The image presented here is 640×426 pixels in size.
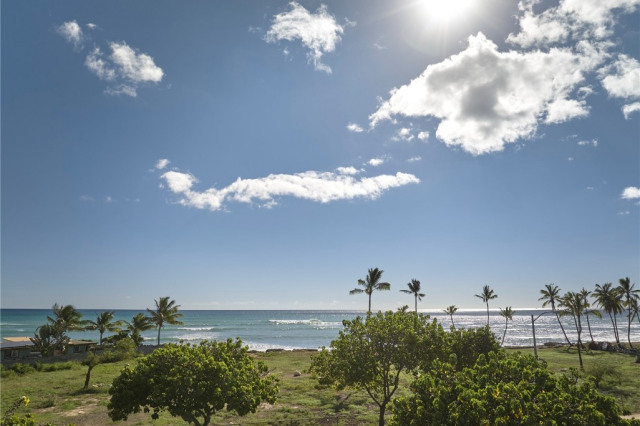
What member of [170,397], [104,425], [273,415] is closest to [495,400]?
[170,397]

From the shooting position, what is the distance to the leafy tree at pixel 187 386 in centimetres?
1656

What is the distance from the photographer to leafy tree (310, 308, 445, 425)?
73.5 ft

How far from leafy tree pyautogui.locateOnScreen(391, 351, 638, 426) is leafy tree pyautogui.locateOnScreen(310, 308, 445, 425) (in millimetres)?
8465

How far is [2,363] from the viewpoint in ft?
156

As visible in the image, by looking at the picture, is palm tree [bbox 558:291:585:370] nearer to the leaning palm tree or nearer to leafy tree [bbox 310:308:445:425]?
leafy tree [bbox 310:308:445:425]

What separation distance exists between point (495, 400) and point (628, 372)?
1973 inches

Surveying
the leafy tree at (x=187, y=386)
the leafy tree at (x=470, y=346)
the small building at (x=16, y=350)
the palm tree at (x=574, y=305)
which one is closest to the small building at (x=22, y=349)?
the small building at (x=16, y=350)

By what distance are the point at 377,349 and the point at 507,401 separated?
40.9ft

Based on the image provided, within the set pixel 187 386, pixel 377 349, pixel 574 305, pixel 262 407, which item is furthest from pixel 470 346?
pixel 574 305

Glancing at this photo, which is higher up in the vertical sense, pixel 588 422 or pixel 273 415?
pixel 588 422

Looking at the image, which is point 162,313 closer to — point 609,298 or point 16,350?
point 16,350

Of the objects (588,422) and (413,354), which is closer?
(588,422)

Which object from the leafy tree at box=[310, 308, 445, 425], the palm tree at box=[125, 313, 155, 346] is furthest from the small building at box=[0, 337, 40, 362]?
the leafy tree at box=[310, 308, 445, 425]

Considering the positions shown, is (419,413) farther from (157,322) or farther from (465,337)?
(157,322)
